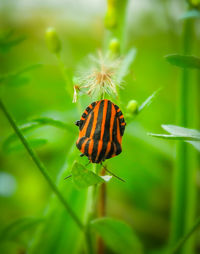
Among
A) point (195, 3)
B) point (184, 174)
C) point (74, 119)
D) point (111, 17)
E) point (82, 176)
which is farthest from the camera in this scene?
point (74, 119)

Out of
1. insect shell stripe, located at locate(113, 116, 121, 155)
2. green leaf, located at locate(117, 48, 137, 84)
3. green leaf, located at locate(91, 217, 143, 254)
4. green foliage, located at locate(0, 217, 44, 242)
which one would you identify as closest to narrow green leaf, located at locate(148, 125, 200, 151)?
insect shell stripe, located at locate(113, 116, 121, 155)

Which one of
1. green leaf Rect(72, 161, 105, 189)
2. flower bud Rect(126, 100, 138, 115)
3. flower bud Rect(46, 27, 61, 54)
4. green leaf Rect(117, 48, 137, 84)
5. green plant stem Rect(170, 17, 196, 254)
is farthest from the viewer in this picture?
green plant stem Rect(170, 17, 196, 254)

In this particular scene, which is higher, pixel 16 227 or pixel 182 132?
pixel 182 132

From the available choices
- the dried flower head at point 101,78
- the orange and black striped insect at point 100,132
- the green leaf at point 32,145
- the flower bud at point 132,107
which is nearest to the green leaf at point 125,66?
the dried flower head at point 101,78

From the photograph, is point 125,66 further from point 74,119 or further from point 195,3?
point 74,119

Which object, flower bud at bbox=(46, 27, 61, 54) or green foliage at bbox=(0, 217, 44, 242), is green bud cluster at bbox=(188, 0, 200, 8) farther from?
green foliage at bbox=(0, 217, 44, 242)

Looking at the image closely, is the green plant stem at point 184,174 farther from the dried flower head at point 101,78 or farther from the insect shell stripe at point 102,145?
the insect shell stripe at point 102,145

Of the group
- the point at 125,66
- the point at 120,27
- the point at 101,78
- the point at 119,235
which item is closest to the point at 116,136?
the point at 101,78
